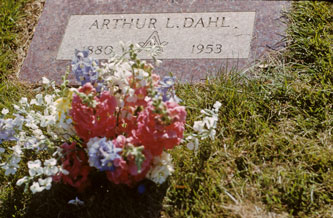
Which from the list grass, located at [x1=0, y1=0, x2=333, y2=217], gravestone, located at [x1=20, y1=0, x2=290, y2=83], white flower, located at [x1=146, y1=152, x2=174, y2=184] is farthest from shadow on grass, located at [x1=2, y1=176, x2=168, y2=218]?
gravestone, located at [x1=20, y1=0, x2=290, y2=83]

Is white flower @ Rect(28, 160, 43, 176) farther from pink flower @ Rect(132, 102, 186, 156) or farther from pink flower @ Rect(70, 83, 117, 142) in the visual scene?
pink flower @ Rect(132, 102, 186, 156)

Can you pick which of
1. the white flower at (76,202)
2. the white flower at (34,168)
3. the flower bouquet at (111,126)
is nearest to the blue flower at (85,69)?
the flower bouquet at (111,126)

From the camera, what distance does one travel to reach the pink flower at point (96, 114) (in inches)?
81.1

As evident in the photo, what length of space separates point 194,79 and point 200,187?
79 centimetres

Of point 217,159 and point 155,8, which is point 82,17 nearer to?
point 155,8

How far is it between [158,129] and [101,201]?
20.1 inches

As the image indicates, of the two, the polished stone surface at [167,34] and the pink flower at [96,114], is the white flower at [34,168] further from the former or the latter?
the polished stone surface at [167,34]

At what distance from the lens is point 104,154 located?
1926 mm

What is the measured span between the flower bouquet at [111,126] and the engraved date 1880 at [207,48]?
793 millimetres

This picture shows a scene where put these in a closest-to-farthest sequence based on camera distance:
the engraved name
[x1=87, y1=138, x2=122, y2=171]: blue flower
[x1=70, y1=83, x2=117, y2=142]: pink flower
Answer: [x1=87, y1=138, x2=122, y2=171]: blue flower → [x1=70, y1=83, x2=117, y2=142]: pink flower → the engraved name

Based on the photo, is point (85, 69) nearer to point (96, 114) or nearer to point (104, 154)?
point (96, 114)

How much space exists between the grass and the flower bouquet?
158 mm

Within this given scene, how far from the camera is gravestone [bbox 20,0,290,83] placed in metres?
2.89

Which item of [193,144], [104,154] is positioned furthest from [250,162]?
[104,154]
